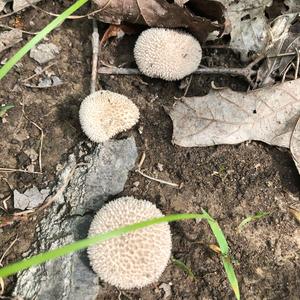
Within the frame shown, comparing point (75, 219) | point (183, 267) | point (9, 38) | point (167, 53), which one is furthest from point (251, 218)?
point (9, 38)

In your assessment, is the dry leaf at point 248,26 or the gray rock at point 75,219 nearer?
the gray rock at point 75,219

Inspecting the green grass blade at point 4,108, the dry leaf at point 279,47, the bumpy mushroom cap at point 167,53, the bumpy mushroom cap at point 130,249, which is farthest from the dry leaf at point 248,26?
the green grass blade at point 4,108

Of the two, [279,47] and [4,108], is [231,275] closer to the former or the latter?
[279,47]

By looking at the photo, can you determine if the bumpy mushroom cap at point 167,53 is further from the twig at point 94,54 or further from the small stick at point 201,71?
the twig at point 94,54

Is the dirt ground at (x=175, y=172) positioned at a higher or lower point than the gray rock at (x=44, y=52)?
lower

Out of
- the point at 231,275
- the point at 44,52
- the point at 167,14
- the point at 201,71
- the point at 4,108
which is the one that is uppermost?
the point at 167,14

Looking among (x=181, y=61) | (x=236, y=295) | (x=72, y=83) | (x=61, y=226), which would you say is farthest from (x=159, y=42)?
(x=236, y=295)

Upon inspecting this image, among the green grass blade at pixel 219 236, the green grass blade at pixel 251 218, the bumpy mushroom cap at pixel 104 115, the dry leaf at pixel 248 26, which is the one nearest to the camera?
the green grass blade at pixel 219 236

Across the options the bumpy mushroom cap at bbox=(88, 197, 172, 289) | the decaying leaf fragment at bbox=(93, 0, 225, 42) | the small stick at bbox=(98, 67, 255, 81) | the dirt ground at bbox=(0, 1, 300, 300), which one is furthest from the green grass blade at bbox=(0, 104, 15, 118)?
the bumpy mushroom cap at bbox=(88, 197, 172, 289)
